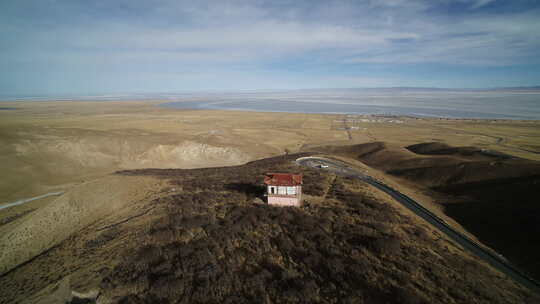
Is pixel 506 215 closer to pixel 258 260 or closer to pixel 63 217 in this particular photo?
pixel 258 260

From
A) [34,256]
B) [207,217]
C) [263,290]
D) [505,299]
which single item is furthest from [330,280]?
[34,256]

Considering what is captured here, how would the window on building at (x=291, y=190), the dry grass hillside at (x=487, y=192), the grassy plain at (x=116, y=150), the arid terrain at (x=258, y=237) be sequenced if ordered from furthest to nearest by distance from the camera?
the grassy plain at (x=116, y=150) → the window on building at (x=291, y=190) → the dry grass hillside at (x=487, y=192) → the arid terrain at (x=258, y=237)

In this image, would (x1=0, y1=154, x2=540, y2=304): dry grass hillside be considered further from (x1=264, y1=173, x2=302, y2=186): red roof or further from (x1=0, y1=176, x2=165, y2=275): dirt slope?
(x1=264, y1=173, x2=302, y2=186): red roof

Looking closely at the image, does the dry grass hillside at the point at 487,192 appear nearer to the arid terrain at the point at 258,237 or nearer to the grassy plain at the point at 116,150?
the arid terrain at the point at 258,237

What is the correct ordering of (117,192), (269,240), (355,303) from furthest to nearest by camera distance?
(117,192) → (269,240) → (355,303)

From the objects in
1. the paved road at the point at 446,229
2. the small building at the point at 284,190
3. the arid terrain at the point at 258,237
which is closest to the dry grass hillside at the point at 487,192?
the arid terrain at the point at 258,237

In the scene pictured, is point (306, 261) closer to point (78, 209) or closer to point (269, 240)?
point (269, 240)
